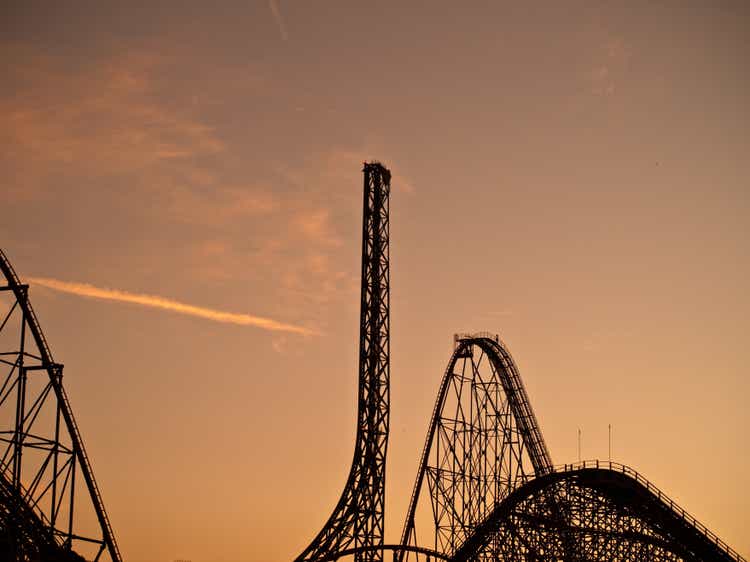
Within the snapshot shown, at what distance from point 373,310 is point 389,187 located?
15.7ft

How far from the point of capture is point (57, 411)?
106 feet

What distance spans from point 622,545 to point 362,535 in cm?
911

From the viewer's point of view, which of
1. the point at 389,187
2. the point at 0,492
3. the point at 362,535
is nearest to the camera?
the point at 0,492

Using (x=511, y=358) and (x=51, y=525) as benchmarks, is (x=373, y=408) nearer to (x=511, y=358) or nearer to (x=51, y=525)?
(x=511, y=358)

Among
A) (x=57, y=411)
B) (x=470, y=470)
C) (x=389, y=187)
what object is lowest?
(x=57, y=411)

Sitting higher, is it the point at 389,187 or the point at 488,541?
the point at 389,187

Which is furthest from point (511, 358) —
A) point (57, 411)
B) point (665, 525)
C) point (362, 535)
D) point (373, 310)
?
point (57, 411)

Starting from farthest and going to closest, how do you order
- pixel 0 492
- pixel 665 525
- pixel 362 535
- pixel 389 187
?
pixel 389 187, pixel 362 535, pixel 665 525, pixel 0 492

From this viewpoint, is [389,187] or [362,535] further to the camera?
[389,187]

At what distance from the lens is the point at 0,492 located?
3052cm

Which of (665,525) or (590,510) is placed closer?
(665,525)

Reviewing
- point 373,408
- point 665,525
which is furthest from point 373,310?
point 665,525

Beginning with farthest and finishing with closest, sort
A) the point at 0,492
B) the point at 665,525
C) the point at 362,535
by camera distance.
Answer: the point at 362,535 → the point at 665,525 → the point at 0,492

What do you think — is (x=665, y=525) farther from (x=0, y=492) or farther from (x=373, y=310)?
(x=0, y=492)
